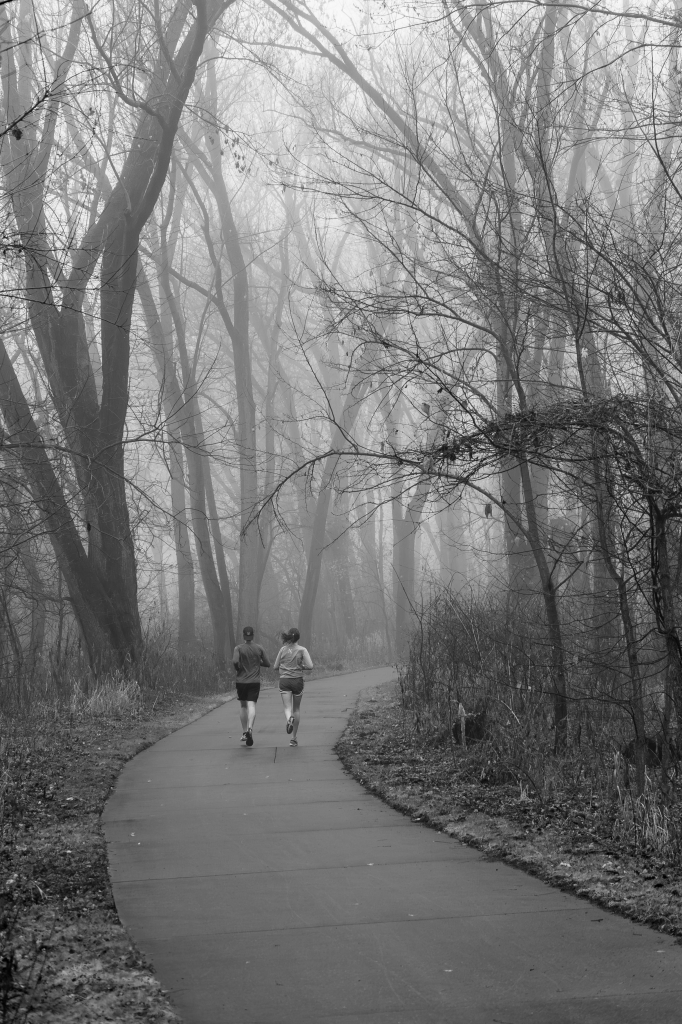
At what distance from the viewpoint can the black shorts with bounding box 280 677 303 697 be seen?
14.7 metres

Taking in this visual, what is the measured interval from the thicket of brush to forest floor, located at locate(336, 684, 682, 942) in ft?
0.44

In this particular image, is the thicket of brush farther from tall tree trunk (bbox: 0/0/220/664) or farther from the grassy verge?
tall tree trunk (bbox: 0/0/220/664)

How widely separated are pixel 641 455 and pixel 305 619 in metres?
29.7

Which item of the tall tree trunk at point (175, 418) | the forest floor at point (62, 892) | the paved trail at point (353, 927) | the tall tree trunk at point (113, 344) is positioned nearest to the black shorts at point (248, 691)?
the forest floor at point (62, 892)

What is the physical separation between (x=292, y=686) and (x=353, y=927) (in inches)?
336

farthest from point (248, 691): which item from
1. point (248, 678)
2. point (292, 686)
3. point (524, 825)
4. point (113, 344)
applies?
point (113, 344)

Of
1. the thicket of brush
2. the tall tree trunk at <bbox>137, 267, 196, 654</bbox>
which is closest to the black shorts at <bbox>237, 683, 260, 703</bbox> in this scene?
the thicket of brush

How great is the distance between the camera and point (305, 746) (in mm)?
14734

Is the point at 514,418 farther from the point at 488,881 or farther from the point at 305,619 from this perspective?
the point at 305,619

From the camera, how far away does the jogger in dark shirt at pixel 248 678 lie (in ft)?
49.0

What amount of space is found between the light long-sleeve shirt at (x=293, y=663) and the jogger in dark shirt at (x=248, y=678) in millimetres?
214

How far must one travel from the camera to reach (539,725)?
486 inches

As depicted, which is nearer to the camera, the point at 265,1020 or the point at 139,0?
the point at 265,1020

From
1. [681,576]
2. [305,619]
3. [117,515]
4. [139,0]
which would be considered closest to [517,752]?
[681,576]
